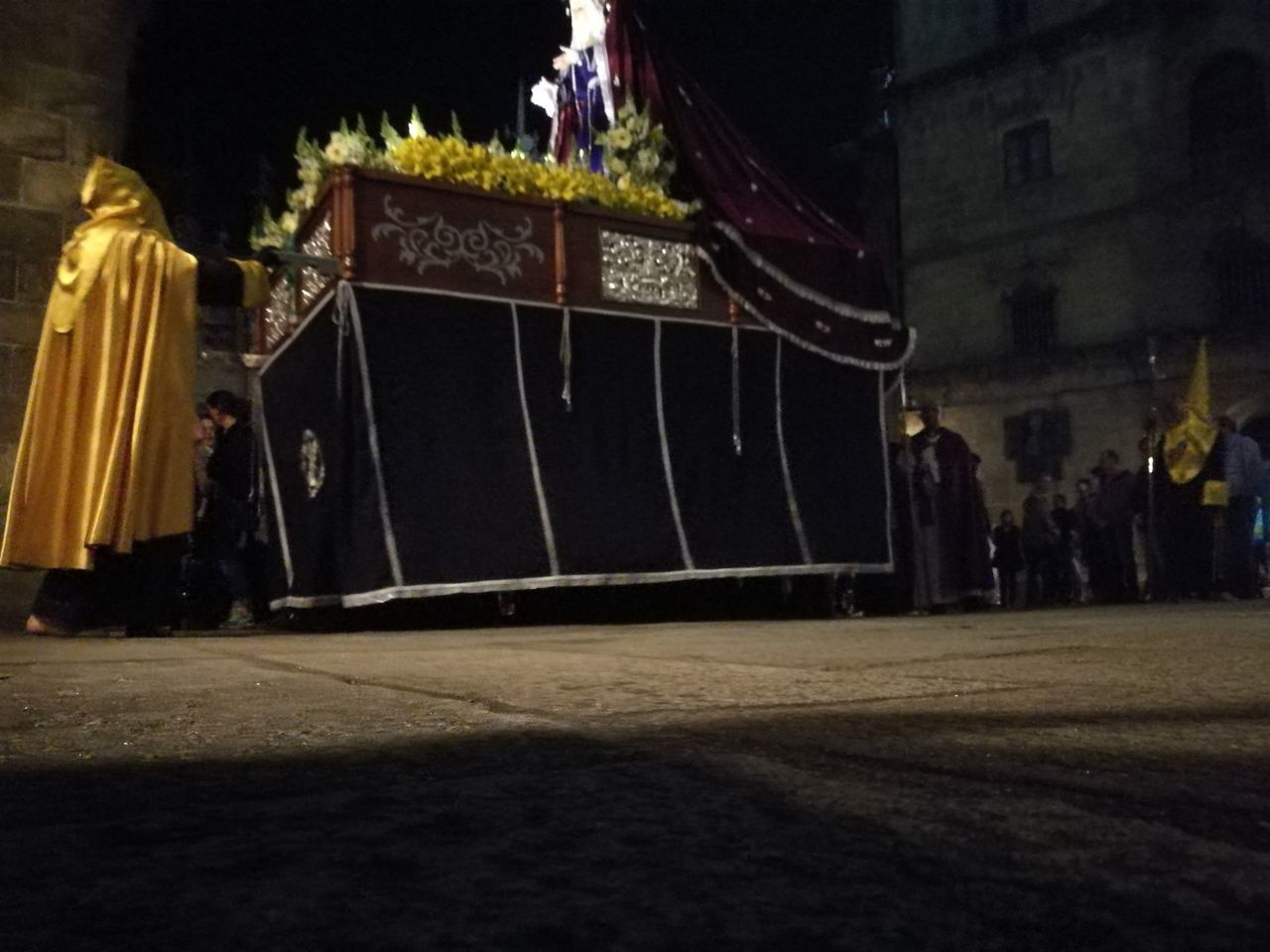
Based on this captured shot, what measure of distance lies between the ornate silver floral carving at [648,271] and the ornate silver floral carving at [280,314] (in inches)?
59.5

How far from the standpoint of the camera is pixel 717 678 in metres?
1.97

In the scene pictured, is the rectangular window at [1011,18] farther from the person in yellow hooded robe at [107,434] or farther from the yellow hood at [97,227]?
the person in yellow hooded robe at [107,434]

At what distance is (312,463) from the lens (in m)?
4.85

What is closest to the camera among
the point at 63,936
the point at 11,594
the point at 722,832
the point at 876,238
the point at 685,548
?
the point at 63,936

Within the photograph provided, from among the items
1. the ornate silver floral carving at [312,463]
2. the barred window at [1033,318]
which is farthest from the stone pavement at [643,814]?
the barred window at [1033,318]

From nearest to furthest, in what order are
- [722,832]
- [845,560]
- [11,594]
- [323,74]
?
[722,832] → [11,594] → [845,560] → [323,74]

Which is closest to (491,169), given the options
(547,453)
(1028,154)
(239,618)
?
(547,453)

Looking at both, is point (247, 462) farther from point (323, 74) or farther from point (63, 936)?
point (63, 936)

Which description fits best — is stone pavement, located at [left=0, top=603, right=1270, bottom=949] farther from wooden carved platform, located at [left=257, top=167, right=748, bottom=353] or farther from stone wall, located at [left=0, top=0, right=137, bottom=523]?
stone wall, located at [left=0, top=0, right=137, bottom=523]

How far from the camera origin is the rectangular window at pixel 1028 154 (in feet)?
66.8

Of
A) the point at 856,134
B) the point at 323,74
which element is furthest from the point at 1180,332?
the point at 323,74

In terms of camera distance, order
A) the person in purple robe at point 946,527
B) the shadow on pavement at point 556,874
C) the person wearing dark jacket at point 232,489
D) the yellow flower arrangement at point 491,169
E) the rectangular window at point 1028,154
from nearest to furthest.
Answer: the shadow on pavement at point 556,874 → the yellow flower arrangement at point 491,169 → the person wearing dark jacket at point 232,489 → the person in purple robe at point 946,527 → the rectangular window at point 1028,154

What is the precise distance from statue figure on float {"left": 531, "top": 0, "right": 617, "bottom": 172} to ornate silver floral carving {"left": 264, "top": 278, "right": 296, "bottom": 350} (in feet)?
5.41

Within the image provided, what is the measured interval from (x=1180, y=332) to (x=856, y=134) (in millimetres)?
8853
